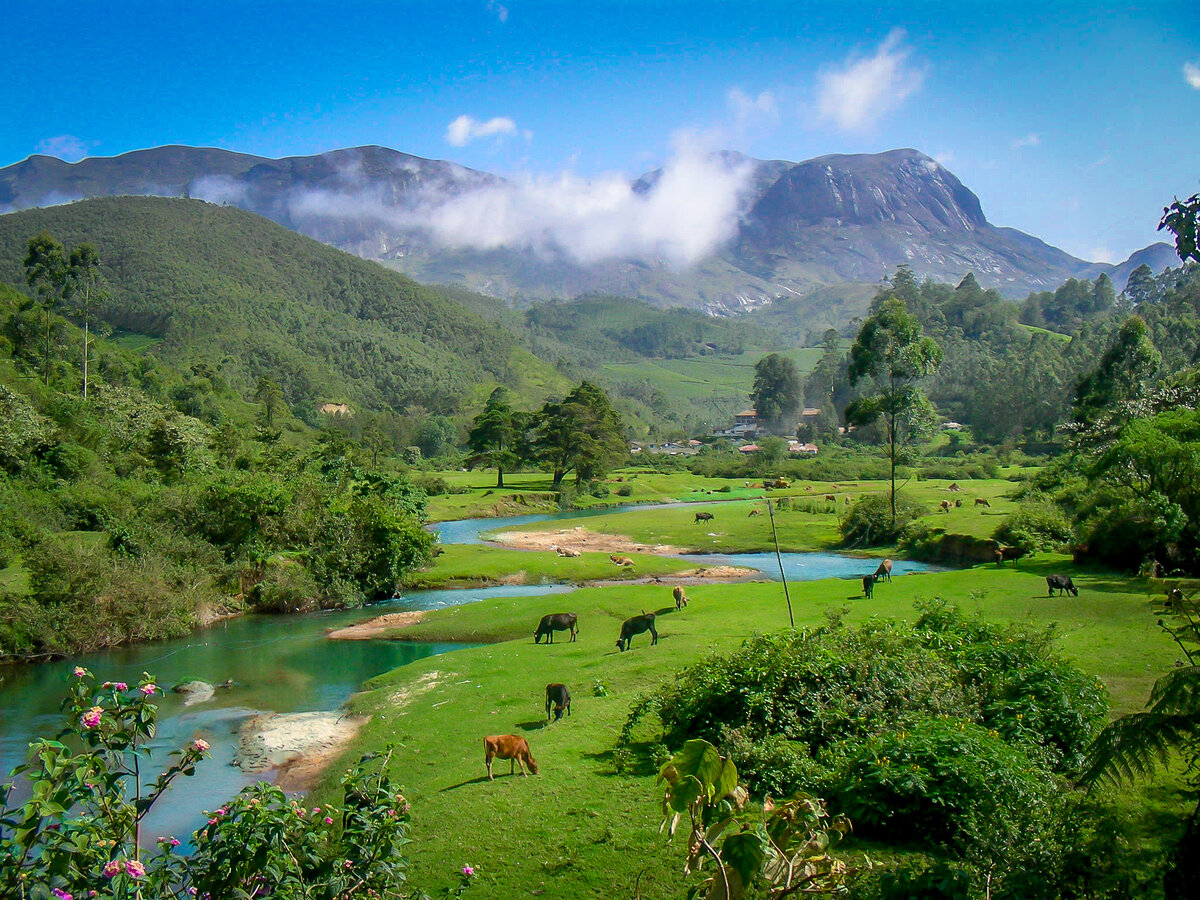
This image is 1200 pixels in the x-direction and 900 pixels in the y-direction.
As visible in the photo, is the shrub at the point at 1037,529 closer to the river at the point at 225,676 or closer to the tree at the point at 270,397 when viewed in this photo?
the river at the point at 225,676

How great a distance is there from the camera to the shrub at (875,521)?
55812 mm

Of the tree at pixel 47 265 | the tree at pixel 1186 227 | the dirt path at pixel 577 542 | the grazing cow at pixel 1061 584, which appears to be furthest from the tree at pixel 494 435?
the tree at pixel 1186 227

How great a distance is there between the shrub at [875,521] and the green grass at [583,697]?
18.6 m

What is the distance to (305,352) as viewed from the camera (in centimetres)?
19938

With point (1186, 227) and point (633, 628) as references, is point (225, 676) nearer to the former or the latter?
point (633, 628)

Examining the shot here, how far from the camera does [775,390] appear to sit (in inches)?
7052

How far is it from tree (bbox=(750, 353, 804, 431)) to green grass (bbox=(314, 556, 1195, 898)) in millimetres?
144011

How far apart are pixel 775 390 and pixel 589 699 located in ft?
545

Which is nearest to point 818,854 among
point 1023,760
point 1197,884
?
point 1197,884

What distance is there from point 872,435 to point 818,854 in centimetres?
14069

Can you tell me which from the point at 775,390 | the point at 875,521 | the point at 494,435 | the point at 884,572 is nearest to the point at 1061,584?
the point at 884,572

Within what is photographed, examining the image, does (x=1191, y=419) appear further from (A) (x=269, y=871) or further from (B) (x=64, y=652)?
(B) (x=64, y=652)

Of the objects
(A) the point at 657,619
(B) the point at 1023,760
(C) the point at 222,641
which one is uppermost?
(B) the point at 1023,760

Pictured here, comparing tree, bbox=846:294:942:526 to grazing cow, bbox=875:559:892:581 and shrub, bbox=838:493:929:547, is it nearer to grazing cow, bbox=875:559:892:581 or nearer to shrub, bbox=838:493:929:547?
shrub, bbox=838:493:929:547
